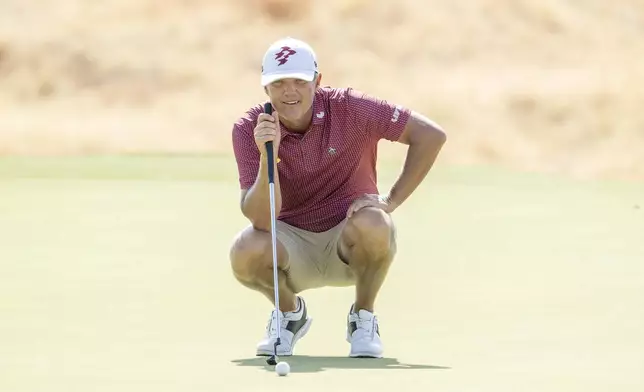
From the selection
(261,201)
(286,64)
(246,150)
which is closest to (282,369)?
(261,201)

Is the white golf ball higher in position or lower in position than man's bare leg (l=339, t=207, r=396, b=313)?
lower

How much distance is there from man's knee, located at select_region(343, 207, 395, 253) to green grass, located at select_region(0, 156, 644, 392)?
0.45 meters

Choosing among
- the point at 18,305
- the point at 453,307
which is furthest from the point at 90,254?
the point at 453,307

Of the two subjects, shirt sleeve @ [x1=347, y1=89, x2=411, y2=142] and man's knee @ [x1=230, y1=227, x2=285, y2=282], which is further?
shirt sleeve @ [x1=347, y1=89, x2=411, y2=142]

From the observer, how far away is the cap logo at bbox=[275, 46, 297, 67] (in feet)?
20.9

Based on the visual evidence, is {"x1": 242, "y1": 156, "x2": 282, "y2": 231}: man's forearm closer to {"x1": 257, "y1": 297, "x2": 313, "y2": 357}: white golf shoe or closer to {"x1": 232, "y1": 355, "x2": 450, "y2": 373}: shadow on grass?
{"x1": 257, "y1": 297, "x2": 313, "y2": 357}: white golf shoe

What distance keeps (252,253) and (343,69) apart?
15.0m

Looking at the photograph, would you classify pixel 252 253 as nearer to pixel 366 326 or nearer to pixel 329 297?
pixel 366 326

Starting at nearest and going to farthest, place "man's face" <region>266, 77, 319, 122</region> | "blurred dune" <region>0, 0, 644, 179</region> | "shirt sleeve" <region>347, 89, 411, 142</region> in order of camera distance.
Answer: "man's face" <region>266, 77, 319, 122</region> → "shirt sleeve" <region>347, 89, 411, 142</region> → "blurred dune" <region>0, 0, 644, 179</region>

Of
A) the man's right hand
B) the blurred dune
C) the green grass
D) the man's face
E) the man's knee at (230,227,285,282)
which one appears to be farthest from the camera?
the blurred dune

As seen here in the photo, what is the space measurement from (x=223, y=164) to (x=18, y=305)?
31.0 ft

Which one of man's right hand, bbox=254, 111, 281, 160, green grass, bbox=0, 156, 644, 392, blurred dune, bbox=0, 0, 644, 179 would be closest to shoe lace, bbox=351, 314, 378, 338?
green grass, bbox=0, 156, 644, 392

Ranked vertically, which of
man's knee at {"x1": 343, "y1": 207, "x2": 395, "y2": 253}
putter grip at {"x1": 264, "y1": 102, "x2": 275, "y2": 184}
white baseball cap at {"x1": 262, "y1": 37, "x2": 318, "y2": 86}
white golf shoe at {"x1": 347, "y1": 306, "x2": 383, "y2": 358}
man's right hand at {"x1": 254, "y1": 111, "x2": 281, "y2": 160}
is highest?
white baseball cap at {"x1": 262, "y1": 37, "x2": 318, "y2": 86}

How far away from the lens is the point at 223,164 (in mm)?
17297
